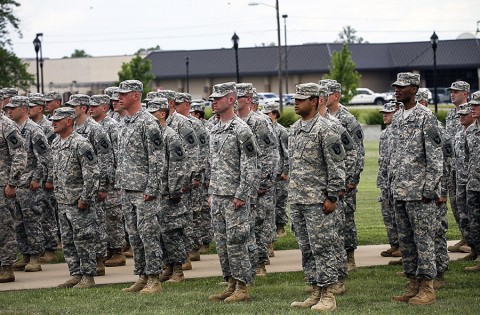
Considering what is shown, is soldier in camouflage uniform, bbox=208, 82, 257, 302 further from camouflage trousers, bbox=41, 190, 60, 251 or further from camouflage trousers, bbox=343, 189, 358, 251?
camouflage trousers, bbox=41, 190, 60, 251

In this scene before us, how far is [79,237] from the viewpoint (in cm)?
1297

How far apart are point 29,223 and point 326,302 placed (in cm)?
595

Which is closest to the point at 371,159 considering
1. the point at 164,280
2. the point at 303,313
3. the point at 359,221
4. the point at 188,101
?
the point at 359,221

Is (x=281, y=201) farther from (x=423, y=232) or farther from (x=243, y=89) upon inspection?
(x=423, y=232)

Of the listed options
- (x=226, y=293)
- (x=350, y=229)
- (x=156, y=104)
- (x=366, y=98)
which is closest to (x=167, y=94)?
(x=156, y=104)

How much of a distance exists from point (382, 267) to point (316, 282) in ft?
10.7

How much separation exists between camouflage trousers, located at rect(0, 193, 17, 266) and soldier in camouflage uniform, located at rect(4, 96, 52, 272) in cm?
89

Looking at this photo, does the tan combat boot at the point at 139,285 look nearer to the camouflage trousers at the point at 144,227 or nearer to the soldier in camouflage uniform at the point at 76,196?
the camouflage trousers at the point at 144,227

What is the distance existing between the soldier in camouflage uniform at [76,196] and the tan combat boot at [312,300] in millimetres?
3145

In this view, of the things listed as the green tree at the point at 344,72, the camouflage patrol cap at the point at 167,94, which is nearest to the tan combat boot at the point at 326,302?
the camouflage patrol cap at the point at 167,94

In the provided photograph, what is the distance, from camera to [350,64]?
6362 cm

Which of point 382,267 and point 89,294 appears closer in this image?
point 89,294

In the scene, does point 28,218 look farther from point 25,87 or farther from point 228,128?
point 25,87

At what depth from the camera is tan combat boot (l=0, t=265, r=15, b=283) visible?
14.0m
